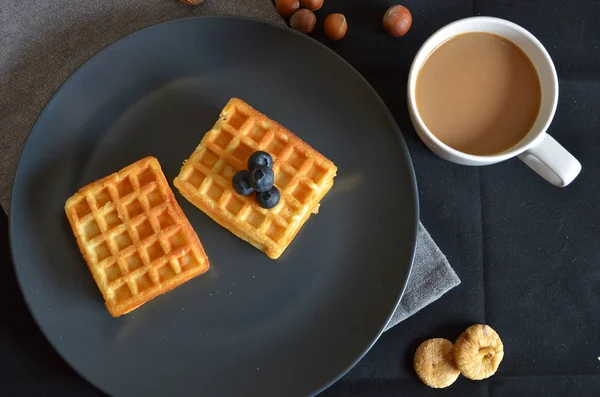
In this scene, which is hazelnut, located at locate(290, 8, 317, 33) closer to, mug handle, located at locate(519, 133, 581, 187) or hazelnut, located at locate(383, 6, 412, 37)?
hazelnut, located at locate(383, 6, 412, 37)

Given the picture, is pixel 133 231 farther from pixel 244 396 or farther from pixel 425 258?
pixel 425 258

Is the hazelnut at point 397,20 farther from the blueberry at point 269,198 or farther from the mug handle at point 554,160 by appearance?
the blueberry at point 269,198

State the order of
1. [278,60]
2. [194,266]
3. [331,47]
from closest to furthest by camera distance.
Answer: [194,266] < [278,60] < [331,47]

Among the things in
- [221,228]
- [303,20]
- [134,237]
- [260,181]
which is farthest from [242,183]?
[303,20]

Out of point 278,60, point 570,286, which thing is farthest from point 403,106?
point 570,286

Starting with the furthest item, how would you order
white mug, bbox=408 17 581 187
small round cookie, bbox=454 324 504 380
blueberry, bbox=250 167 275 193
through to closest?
small round cookie, bbox=454 324 504 380 → white mug, bbox=408 17 581 187 → blueberry, bbox=250 167 275 193

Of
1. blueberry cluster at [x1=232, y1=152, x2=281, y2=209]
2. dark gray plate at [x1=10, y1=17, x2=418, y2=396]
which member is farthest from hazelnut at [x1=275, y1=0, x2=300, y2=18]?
blueberry cluster at [x1=232, y1=152, x2=281, y2=209]

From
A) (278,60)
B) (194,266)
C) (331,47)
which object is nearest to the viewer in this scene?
(194,266)
